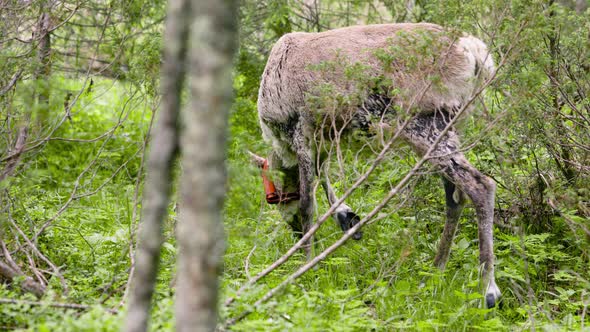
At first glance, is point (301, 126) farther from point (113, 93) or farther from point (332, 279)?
point (113, 93)

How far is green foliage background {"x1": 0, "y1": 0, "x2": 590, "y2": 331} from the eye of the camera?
438 centimetres

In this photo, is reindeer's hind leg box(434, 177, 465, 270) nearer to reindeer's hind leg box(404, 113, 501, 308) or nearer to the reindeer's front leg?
reindeer's hind leg box(404, 113, 501, 308)

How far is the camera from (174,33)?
238 centimetres

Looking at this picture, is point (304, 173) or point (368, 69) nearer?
point (368, 69)

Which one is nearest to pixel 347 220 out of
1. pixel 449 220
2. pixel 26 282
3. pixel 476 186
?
pixel 449 220

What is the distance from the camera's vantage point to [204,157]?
218cm

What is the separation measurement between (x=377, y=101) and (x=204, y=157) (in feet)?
12.2

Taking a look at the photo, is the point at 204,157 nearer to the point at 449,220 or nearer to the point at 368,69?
the point at 368,69

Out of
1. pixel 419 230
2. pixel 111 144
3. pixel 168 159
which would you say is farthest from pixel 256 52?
pixel 168 159

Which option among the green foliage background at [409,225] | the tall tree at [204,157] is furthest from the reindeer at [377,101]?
the tall tree at [204,157]

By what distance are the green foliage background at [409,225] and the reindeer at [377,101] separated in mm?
227

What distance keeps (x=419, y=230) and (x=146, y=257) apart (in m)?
4.48

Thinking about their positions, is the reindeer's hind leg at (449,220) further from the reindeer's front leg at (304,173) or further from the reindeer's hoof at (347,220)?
the reindeer's front leg at (304,173)

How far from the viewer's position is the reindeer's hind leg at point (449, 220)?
602cm
